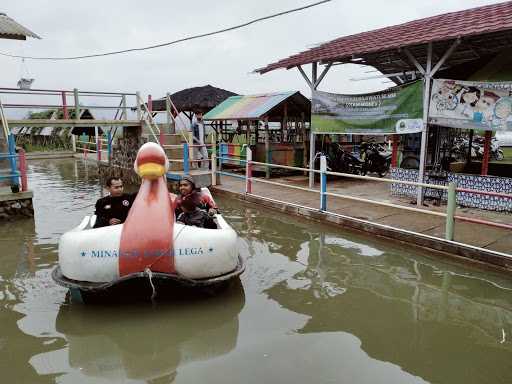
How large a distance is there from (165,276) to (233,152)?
1023 centimetres

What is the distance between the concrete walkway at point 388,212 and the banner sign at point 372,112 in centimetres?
146

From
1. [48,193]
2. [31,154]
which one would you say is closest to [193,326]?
[48,193]

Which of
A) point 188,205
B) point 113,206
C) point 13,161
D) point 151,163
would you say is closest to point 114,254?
point 151,163

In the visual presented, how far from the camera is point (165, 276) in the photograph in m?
3.98

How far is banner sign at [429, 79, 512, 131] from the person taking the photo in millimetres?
6953

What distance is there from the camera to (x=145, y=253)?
13.1 feet

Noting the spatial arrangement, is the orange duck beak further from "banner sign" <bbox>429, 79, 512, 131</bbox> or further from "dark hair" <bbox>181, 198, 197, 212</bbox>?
"banner sign" <bbox>429, 79, 512, 131</bbox>

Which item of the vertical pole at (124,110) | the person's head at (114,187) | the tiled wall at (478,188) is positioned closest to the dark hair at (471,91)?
the tiled wall at (478,188)

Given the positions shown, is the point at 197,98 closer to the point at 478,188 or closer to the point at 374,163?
the point at 374,163

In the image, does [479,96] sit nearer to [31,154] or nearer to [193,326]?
[193,326]

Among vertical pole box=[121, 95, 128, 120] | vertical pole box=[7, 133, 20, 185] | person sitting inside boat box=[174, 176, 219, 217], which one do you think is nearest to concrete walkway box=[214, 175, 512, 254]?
person sitting inside boat box=[174, 176, 219, 217]

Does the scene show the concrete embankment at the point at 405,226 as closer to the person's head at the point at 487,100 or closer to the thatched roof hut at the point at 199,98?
the person's head at the point at 487,100

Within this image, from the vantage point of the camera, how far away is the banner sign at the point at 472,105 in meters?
6.95

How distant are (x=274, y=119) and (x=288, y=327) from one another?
34.6 feet
